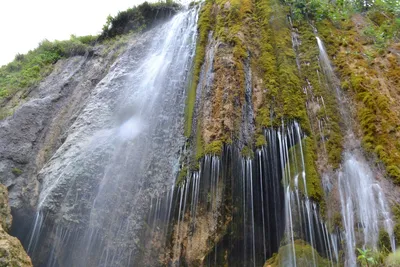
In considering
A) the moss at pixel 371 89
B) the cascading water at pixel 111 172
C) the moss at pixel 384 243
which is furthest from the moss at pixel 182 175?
the moss at pixel 384 243

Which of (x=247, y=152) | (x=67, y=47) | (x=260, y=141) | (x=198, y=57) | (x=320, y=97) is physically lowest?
(x=247, y=152)

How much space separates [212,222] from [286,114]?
10.2 feet

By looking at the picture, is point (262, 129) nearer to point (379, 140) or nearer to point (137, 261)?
point (379, 140)

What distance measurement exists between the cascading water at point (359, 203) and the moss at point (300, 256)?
1.50 ft

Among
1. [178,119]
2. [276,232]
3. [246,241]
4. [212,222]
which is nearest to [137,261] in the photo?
[212,222]

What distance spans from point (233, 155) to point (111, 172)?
10.5 feet

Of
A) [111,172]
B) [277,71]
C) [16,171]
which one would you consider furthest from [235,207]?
[16,171]

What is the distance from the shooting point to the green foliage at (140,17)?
14.5 metres

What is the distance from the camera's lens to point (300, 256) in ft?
19.1

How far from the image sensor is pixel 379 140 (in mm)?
6961

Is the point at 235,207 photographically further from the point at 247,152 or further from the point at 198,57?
the point at 198,57

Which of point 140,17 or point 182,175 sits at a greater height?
point 140,17

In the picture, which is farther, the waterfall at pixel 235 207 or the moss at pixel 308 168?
the waterfall at pixel 235 207

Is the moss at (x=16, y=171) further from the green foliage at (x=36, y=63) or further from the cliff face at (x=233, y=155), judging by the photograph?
the green foliage at (x=36, y=63)
